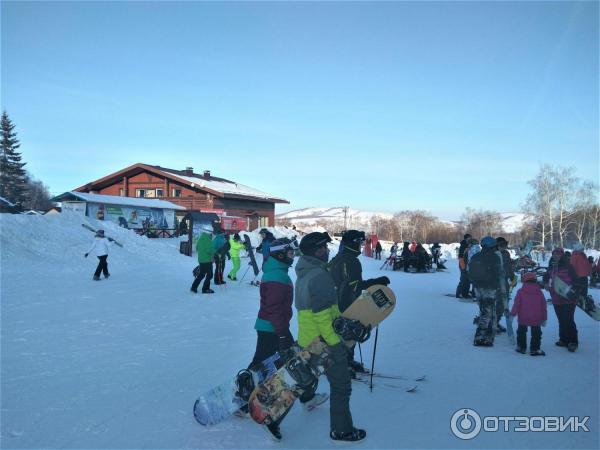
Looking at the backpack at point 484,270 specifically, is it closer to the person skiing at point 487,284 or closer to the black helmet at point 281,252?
the person skiing at point 487,284

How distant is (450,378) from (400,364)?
74cm

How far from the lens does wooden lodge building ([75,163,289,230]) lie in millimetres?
36562

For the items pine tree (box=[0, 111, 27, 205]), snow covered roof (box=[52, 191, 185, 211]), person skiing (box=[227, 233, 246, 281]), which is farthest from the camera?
pine tree (box=[0, 111, 27, 205])

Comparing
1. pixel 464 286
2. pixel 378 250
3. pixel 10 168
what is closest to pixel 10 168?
pixel 10 168

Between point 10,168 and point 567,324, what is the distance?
211 ft

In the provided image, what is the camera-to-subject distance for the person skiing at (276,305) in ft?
13.4

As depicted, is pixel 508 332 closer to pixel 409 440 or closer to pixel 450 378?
pixel 450 378

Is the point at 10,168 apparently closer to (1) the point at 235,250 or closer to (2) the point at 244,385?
(1) the point at 235,250

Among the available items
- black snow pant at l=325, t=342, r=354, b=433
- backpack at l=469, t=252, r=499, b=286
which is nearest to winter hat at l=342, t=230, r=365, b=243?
black snow pant at l=325, t=342, r=354, b=433

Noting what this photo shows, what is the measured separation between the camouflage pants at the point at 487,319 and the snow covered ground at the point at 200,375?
0.27 metres

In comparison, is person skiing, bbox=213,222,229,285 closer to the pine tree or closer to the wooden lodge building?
the wooden lodge building

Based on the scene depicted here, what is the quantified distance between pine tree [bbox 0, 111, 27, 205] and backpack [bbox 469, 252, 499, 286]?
5901cm

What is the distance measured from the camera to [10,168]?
54844mm

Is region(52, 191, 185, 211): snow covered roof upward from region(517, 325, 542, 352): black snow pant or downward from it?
upward
